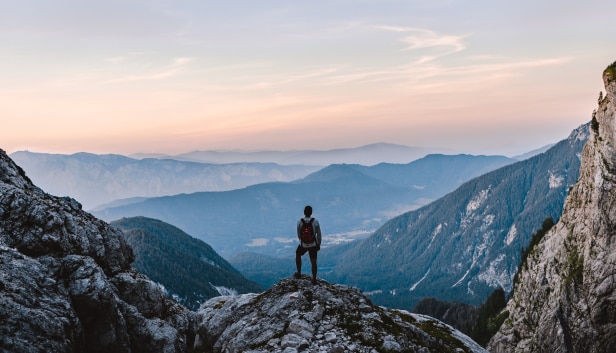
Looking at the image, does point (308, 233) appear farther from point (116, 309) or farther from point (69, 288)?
point (69, 288)

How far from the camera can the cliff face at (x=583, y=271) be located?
409 ft

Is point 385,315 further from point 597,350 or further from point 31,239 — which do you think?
point 597,350

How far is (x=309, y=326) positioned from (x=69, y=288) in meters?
16.6

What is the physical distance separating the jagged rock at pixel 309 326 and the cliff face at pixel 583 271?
338 feet

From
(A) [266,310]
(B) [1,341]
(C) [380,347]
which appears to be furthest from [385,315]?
(B) [1,341]

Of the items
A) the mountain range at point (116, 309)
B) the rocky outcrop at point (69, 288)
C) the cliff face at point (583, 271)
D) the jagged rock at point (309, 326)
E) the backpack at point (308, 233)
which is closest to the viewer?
the rocky outcrop at point (69, 288)

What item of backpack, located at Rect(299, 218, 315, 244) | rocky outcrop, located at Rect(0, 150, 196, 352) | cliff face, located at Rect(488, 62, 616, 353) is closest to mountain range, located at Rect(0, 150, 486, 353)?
rocky outcrop, located at Rect(0, 150, 196, 352)

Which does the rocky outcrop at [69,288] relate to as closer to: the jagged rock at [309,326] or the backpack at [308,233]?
the jagged rock at [309,326]

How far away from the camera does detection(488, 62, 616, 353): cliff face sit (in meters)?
125

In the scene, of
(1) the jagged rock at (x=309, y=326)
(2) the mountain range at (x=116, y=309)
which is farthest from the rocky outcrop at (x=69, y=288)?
(1) the jagged rock at (x=309, y=326)

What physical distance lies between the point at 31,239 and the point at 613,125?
5614 inches

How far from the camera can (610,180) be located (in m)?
130

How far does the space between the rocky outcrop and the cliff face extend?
120m

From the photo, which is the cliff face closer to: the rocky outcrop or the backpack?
the backpack
